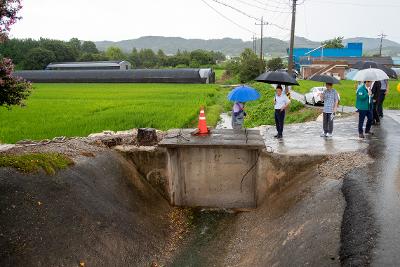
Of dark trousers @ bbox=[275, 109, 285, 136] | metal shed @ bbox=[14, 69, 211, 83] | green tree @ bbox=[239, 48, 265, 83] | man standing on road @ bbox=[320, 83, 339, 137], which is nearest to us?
man standing on road @ bbox=[320, 83, 339, 137]

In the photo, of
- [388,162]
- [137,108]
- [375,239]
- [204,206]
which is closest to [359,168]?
[388,162]

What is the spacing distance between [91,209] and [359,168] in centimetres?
566

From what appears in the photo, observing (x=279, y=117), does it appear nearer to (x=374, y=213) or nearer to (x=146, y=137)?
(x=146, y=137)

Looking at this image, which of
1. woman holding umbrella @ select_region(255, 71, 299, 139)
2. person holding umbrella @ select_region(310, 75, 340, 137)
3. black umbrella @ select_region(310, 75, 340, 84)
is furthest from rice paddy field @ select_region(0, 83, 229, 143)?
person holding umbrella @ select_region(310, 75, 340, 137)

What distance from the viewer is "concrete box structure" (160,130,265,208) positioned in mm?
9945

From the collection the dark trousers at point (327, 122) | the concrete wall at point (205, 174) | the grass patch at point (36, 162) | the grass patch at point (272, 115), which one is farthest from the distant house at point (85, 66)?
the grass patch at point (36, 162)

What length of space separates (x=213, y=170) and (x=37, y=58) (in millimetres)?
69420

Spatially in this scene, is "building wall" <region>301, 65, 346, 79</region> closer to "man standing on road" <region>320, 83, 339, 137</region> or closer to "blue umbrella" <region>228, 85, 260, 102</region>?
"man standing on road" <region>320, 83, 339, 137</region>

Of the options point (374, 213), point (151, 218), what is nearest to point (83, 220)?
point (151, 218)

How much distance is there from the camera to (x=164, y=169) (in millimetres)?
10391

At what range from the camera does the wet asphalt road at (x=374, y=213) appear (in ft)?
16.4

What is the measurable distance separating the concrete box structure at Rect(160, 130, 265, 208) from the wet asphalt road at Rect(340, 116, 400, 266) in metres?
2.89

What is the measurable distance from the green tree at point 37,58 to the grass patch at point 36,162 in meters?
69.3

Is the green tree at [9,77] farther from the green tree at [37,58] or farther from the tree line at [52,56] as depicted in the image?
the green tree at [37,58]
